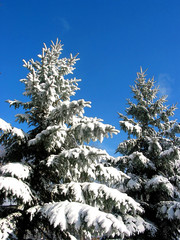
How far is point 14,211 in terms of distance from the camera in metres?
5.69

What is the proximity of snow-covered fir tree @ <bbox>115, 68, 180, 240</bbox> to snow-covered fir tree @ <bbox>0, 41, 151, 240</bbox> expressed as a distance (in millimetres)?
1667

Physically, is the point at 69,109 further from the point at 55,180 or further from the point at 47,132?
the point at 55,180

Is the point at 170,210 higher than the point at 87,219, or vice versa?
the point at 170,210

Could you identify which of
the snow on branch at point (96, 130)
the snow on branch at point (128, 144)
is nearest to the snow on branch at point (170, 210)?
the snow on branch at point (128, 144)

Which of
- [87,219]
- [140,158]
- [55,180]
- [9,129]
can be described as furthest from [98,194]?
[140,158]

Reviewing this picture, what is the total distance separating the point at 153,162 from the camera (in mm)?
11109

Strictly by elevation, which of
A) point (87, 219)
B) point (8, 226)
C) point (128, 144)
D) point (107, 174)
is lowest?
point (8, 226)

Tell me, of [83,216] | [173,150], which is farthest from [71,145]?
[173,150]

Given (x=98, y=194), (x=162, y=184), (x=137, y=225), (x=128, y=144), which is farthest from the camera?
(x=128, y=144)

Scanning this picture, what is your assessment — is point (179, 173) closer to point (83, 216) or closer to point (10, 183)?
point (83, 216)

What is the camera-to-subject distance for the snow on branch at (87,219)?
11.5 ft

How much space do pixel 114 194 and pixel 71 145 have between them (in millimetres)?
2680

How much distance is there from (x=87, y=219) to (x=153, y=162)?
8.41m

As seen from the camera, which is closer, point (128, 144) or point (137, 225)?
point (137, 225)
